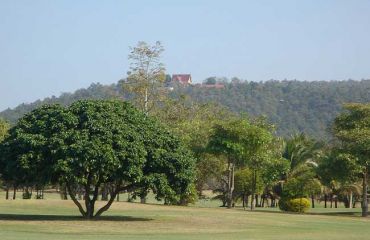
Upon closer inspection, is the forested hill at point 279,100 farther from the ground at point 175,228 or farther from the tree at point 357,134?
the ground at point 175,228

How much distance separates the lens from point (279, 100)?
168250mm

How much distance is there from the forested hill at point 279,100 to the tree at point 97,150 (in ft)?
330

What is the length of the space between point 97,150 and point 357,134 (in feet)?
77.6

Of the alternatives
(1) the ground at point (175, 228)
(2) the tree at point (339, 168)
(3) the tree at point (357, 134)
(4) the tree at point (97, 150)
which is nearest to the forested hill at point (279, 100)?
(3) the tree at point (357, 134)

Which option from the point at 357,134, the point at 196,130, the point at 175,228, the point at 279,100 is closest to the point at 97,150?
the point at 175,228

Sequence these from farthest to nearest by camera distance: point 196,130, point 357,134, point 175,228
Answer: point 196,130 → point 357,134 → point 175,228

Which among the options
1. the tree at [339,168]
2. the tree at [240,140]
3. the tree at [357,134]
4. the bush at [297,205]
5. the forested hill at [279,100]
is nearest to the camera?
the tree at [339,168]

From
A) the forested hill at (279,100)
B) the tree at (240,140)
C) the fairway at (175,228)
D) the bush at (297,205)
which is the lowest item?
the fairway at (175,228)

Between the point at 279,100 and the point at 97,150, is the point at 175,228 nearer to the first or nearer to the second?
the point at 97,150

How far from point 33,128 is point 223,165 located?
30687 millimetres

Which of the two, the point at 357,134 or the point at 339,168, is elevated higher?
the point at 357,134

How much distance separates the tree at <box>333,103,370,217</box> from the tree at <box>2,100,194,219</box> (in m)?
16.9

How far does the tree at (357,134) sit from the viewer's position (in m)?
50.4

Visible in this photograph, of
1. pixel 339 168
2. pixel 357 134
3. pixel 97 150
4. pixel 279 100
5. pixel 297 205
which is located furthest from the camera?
pixel 279 100
